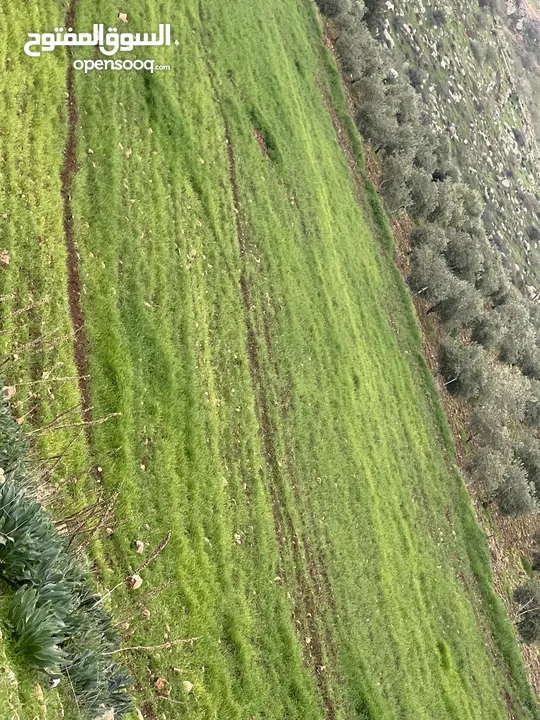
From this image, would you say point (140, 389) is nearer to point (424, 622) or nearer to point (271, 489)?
point (271, 489)

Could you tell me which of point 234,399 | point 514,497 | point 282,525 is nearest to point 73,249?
point 234,399

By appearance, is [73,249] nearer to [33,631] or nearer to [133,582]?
[133,582]

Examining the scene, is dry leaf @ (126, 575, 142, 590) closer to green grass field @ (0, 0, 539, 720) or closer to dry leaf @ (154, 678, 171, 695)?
green grass field @ (0, 0, 539, 720)

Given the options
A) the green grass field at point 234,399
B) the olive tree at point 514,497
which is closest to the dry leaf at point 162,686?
the green grass field at point 234,399

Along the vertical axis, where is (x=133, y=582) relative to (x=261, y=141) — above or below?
below

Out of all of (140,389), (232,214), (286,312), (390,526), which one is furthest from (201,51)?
(390,526)

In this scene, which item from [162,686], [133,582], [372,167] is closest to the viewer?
[162,686]
